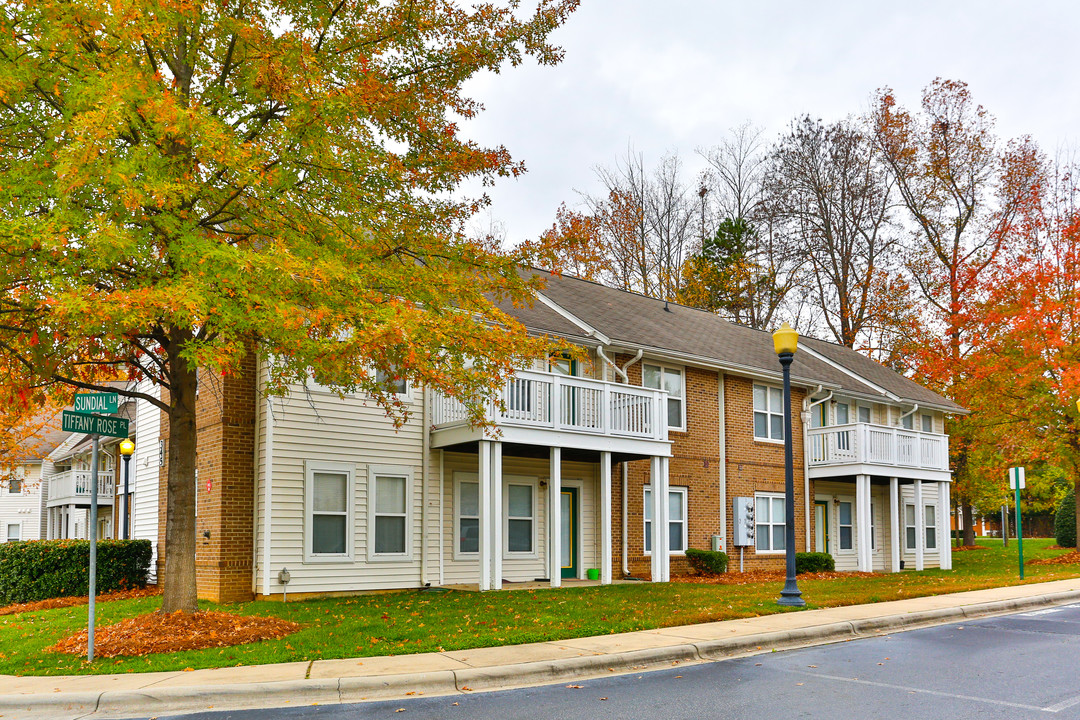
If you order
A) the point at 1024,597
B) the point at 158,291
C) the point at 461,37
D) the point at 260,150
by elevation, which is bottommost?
the point at 1024,597

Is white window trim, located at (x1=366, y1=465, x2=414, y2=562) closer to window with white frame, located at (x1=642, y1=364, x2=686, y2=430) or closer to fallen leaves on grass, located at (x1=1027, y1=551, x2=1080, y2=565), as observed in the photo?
window with white frame, located at (x1=642, y1=364, x2=686, y2=430)

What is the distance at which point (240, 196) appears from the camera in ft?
37.7

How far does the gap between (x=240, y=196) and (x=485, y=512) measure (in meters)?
8.03

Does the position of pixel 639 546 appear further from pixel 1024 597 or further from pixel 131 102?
pixel 131 102

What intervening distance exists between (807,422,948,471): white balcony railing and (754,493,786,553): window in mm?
1897

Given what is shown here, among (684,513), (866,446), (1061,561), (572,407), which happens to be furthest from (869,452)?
(572,407)

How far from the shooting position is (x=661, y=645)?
421 inches

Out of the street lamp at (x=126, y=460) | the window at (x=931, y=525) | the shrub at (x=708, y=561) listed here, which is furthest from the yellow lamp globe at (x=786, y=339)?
the window at (x=931, y=525)

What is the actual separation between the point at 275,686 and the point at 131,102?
635 cm

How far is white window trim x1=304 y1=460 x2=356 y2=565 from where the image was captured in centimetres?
1652

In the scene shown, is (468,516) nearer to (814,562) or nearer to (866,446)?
(814,562)

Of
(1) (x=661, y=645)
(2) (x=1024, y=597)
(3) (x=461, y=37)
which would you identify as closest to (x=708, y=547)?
(2) (x=1024, y=597)

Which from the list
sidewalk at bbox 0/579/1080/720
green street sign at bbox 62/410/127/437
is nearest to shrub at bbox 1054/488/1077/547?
sidewalk at bbox 0/579/1080/720

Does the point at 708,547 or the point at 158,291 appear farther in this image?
the point at 708,547
